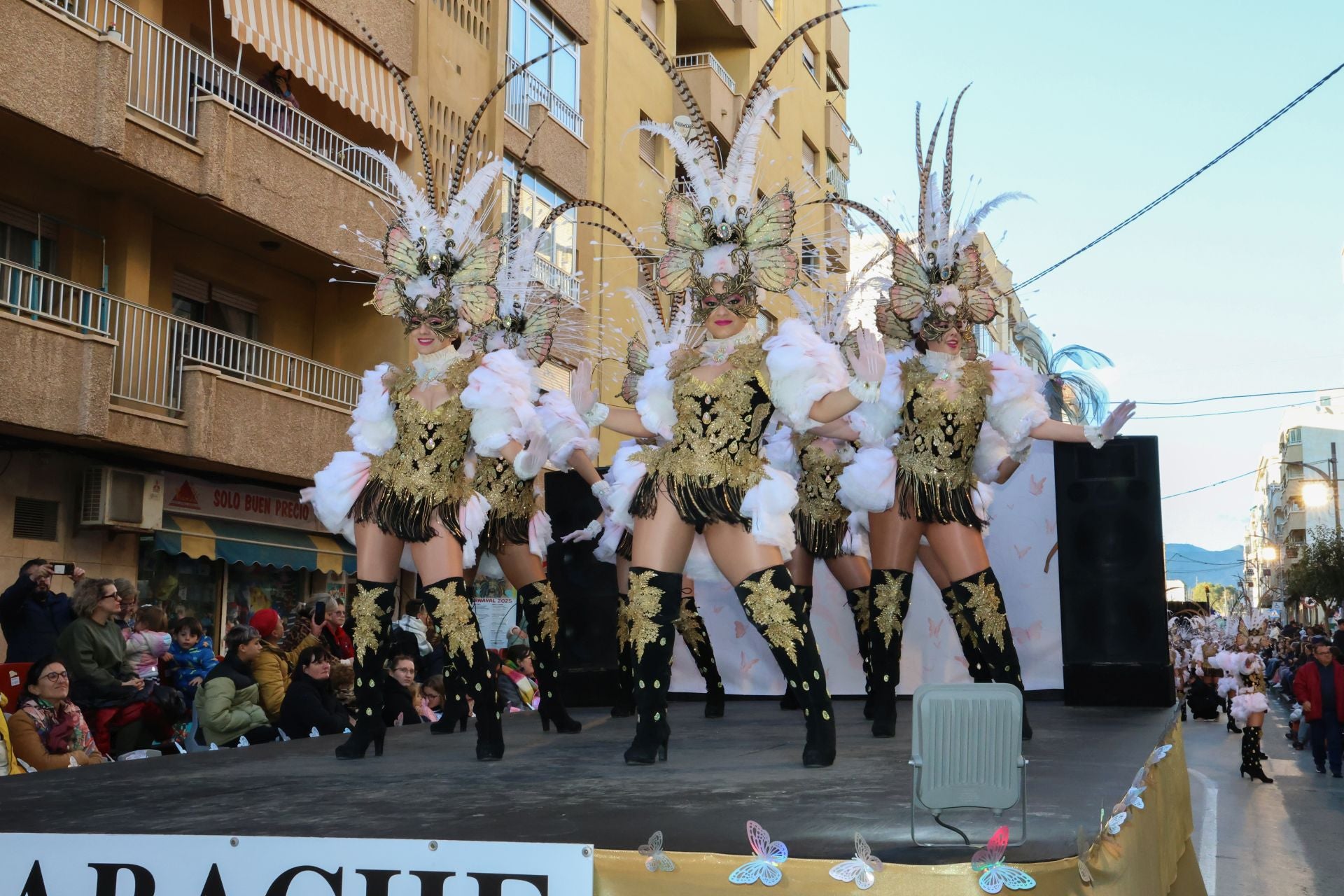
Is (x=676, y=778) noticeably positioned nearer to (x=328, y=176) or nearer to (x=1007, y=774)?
(x=1007, y=774)

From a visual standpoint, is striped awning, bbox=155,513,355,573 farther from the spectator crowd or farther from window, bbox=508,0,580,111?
window, bbox=508,0,580,111

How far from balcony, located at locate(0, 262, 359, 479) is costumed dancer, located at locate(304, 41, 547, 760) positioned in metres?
6.37

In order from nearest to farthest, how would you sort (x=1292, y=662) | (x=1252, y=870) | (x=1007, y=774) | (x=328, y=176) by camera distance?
(x=1007, y=774) < (x=1252, y=870) < (x=328, y=176) < (x=1292, y=662)

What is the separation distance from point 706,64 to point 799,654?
2117 cm

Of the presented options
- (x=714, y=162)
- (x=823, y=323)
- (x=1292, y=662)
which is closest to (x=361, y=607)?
(x=714, y=162)

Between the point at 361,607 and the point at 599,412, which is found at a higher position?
the point at 599,412

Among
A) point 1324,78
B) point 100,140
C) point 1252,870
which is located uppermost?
point 1324,78

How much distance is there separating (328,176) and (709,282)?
10.5 metres

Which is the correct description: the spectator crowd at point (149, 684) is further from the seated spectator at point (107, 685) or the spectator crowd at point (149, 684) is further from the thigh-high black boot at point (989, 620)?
the thigh-high black boot at point (989, 620)

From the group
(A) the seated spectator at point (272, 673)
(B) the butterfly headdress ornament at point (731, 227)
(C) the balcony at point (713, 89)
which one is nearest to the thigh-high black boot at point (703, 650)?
(A) the seated spectator at point (272, 673)

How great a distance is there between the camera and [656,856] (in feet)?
10.5

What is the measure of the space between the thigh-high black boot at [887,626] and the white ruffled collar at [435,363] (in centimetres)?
213

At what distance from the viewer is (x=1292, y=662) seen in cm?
2778

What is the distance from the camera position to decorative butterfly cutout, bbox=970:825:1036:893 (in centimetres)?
293
